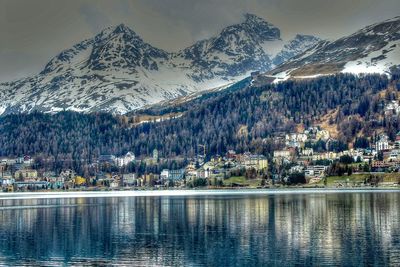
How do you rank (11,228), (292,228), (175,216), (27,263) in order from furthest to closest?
1. (175,216)
2. (11,228)
3. (292,228)
4. (27,263)

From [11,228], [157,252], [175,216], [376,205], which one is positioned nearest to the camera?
[157,252]

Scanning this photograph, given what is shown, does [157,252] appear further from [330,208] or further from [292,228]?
[330,208]

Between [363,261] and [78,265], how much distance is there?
27.1 m

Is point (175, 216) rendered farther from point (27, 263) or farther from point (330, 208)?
point (27, 263)

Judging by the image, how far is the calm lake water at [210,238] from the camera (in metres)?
72.4

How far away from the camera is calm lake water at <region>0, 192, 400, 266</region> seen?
72375mm

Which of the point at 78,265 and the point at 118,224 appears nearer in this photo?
the point at 78,265

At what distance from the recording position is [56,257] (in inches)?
2995

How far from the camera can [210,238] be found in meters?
89.1

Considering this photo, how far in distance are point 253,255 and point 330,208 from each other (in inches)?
2427


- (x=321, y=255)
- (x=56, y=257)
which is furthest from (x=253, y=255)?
(x=56, y=257)

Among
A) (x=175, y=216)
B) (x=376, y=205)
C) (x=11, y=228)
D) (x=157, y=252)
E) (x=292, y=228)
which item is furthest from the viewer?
(x=376, y=205)

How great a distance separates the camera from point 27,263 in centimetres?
7219

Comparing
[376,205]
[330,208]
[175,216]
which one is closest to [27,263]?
[175,216]
